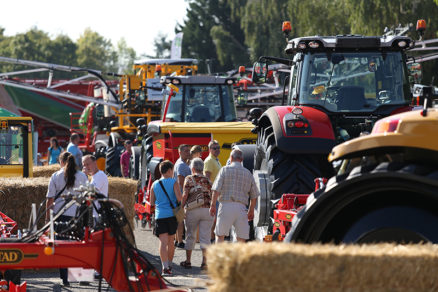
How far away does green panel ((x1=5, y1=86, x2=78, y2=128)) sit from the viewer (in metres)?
45.4

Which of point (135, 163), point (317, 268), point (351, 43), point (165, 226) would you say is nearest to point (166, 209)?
point (165, 226)

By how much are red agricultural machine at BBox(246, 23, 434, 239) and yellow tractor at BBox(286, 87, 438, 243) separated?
156 inches

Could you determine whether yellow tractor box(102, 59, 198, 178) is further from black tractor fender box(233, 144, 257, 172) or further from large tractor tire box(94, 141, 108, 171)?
black tractor fender box(233, 144, 257, 172)

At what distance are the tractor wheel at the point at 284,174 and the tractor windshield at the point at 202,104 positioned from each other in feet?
26.7

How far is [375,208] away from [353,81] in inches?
216

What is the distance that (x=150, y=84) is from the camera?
28.4 meters

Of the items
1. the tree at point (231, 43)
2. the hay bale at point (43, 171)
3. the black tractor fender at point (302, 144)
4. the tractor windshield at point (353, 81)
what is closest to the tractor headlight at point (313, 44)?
the tractor windshield at point (353, 81)

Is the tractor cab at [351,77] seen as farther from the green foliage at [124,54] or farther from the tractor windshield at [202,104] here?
the green foliage at [124,54]

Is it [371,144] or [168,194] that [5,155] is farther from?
[371,144]

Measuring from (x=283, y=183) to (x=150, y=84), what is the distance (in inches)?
723

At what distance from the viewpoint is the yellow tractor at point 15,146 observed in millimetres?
16125

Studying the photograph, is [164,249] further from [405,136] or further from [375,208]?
[405,136]

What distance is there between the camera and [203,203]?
1259 centimetres

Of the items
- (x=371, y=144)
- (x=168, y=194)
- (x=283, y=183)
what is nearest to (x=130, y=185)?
(x=168, y=194)
